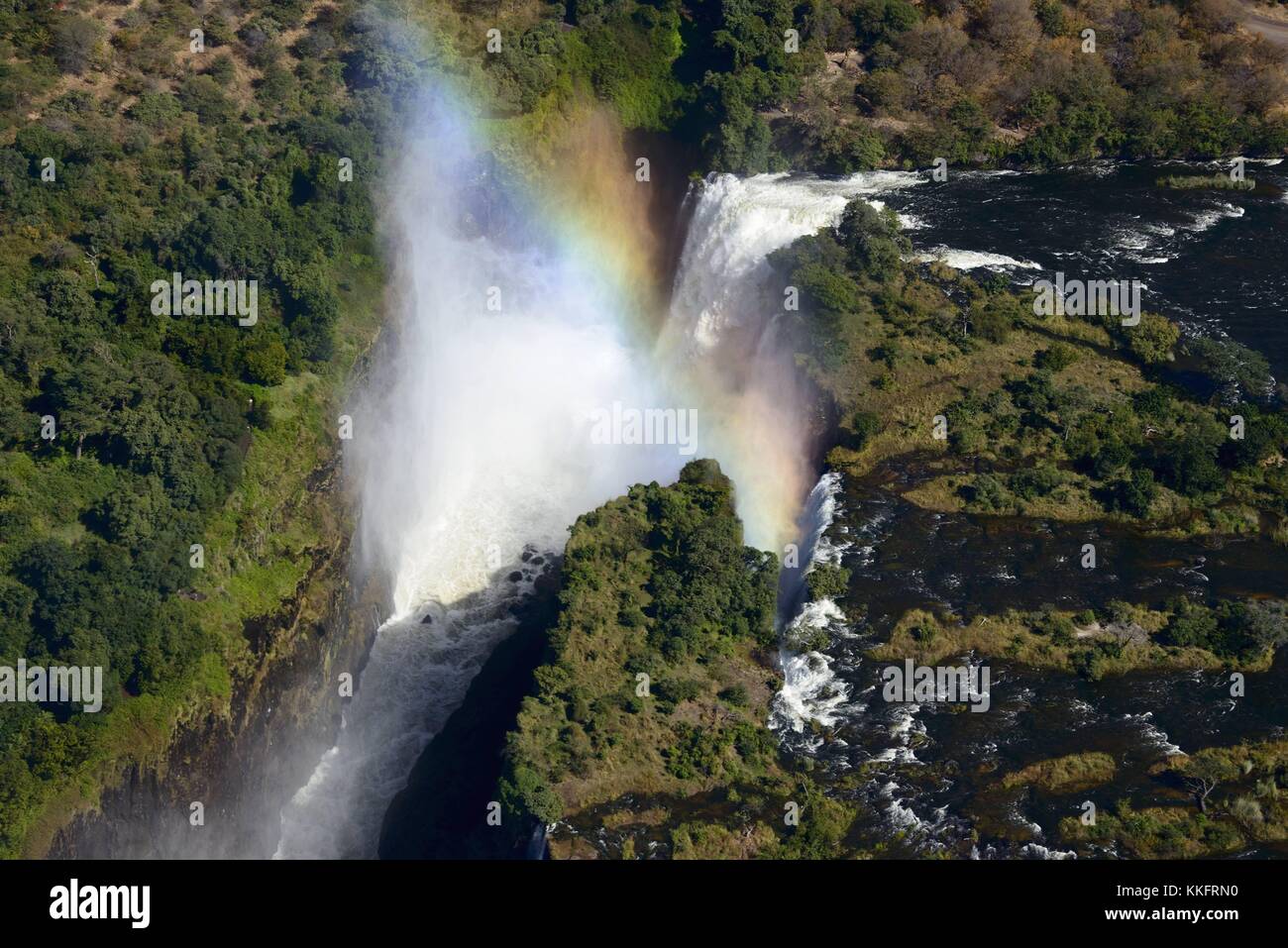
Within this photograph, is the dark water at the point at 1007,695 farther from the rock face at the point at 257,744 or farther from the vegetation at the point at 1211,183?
the vegetation at the point at 1211,183

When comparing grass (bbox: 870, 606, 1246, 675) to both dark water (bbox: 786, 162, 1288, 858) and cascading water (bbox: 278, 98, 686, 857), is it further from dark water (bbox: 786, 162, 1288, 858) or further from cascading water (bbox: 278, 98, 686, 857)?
cascading water (bbox: 278, 98, 686, 857)

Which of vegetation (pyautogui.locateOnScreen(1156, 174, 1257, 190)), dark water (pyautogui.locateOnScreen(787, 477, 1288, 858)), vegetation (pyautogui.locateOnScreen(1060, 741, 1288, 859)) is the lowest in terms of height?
vegetation (pyautogui.locateOnScreen(1060, 741, 1288, 859))

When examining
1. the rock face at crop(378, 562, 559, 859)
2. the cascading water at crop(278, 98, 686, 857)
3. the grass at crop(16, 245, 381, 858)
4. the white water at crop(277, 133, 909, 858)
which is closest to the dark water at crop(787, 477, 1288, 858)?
the white water at crop(277, 133, 909, 858)

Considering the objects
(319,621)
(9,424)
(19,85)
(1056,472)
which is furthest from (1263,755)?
(19,85)

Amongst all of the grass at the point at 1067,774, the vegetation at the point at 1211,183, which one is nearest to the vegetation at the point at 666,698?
the grass at the point at 1067,774

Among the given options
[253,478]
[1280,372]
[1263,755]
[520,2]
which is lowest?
[1263,755]

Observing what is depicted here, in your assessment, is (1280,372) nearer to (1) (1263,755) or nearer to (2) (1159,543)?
(2) (1159,543)
